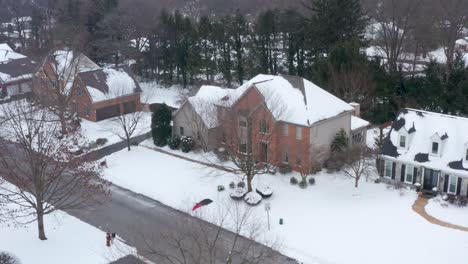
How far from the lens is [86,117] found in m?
54.3

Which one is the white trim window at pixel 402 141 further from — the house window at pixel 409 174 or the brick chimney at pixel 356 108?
the brick chimney at pixel 356 108

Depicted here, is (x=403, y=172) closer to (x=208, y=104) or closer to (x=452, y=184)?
(x=452, y=184)

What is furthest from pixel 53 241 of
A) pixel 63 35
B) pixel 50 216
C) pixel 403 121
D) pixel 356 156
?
pixel 63 35

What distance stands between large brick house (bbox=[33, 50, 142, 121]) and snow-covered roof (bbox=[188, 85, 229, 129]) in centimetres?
1213

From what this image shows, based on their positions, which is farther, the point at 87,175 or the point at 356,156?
the point at 356,156

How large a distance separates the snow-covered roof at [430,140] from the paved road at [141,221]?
11775 millimetres

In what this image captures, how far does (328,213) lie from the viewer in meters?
34.0

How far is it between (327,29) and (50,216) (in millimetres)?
33202

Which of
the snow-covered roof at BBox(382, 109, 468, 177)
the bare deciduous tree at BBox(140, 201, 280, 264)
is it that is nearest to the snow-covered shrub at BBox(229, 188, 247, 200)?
the bare deciduous tree at BBox(140, 201, 280, 264)

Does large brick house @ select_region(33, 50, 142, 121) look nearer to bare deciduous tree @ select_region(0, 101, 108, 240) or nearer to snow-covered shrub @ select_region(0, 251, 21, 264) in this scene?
bare deciduous tree @ select_region(0, 101, 108, 240)

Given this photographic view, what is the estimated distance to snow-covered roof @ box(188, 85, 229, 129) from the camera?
143ft

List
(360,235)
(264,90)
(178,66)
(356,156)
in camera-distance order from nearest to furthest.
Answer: (360,235), (356,156), (264,90), (178,66)

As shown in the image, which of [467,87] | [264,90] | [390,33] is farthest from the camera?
[390,33]

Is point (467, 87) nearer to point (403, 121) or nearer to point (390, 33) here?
point (403, 121)
